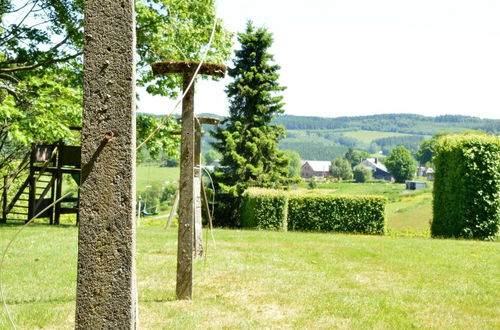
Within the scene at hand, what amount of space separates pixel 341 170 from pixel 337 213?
121400 millimetres

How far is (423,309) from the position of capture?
612 centimetres

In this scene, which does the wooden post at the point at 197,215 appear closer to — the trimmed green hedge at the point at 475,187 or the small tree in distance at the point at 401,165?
the trimmed green hedge at the point at 475,187

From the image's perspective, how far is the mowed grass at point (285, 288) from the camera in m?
5.45

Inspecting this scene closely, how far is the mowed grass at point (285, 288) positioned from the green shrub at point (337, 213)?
8.63 m

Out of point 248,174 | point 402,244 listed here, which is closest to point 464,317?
point 402,244

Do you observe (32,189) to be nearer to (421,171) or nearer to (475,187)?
(475,187)

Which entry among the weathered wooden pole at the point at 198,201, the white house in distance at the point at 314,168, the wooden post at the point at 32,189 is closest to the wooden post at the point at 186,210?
the weathered wooden pole at the point at 198,201

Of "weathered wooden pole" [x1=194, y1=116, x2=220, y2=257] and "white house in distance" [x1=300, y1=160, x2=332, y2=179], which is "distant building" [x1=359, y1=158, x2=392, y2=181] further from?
"weathered wooden pole" [x1=194, y1=116, x2=220, y2=257]

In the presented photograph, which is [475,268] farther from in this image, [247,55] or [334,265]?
[247,55]

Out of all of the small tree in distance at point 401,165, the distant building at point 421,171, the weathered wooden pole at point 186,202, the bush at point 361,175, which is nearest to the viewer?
the weathered wooden pole at point 186,202

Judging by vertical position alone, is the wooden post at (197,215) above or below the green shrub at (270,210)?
above

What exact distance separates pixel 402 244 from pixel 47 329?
10.3 meters

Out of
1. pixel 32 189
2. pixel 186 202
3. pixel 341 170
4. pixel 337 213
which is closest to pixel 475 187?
pixel 337 213

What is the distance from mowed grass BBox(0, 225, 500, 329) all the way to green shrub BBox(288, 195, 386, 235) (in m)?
8.63
